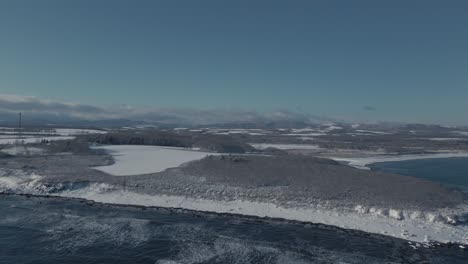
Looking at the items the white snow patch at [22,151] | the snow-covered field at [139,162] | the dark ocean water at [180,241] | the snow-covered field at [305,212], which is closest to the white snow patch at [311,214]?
the snow-covered field at [305,212]

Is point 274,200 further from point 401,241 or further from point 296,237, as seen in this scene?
point 401,241

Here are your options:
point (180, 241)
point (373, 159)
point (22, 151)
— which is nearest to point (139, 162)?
point (22, 151)

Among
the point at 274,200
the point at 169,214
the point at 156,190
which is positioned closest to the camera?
the point at 169,214

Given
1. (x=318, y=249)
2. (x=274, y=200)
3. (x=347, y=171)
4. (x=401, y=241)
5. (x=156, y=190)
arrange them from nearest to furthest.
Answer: (x=318, y=249) → (x=401, y=241) → (x=274, y=200) → (x=156, y=190) → (x=347, y=171)

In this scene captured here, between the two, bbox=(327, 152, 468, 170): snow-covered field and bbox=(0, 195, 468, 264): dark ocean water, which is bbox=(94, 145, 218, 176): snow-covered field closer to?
bbox=(0, 195, 468, 264): dark ocean water

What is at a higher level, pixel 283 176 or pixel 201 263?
pixel 283 176

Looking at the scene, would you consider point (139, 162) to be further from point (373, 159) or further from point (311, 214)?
point (373, 159)

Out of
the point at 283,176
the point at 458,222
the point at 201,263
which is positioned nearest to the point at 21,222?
the point at 201,263
